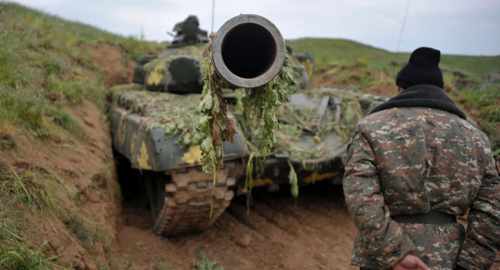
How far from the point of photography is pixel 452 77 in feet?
36.6

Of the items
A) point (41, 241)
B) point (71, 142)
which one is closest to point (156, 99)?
point (71, 142)

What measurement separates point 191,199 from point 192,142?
20.6 inches

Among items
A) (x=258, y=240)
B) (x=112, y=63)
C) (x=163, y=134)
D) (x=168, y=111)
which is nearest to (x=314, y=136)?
(x=258, y=240)

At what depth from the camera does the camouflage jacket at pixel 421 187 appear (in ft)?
7.56

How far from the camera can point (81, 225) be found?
336cm

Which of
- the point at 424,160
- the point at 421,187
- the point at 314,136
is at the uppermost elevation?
the point at 424,160

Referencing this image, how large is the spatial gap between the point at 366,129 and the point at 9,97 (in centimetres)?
295

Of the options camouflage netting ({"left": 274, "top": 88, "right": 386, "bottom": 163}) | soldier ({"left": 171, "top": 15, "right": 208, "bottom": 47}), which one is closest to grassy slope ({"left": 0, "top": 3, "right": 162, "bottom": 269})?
soldier ({"left": 171, "top": 15, "right": 208, "bottom": 47})

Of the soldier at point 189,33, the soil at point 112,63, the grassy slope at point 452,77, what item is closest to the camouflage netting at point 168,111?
the soldier at point 189,33

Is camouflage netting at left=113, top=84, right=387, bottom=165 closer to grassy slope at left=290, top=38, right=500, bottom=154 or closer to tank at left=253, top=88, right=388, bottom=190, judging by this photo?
tank at left=253, top=88, right=388, bottom=190

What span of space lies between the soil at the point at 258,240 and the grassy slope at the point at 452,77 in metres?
2.97

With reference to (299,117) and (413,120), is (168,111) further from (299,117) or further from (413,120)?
(413,120)

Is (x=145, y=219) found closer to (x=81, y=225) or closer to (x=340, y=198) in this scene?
(x=81, y=225)

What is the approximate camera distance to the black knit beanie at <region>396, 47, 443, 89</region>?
257 centimetres
